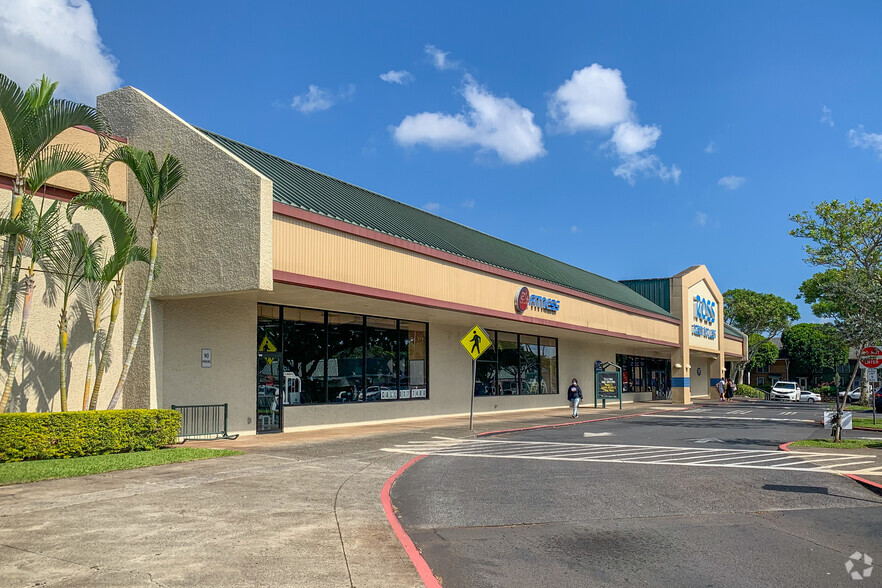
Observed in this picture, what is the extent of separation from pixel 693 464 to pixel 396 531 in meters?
8.25

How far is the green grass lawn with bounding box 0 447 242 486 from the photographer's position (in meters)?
11.2

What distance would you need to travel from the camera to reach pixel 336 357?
72.9ft

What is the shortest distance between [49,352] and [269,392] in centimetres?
605

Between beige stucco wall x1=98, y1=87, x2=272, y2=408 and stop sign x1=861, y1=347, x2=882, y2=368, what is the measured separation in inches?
697

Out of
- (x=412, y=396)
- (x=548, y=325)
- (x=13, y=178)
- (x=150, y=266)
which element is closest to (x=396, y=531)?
(x=150, y=266)

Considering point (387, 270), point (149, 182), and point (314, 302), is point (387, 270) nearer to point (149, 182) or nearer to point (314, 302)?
point (314, 302)

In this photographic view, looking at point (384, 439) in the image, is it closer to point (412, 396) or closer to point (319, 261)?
point (319, 261)

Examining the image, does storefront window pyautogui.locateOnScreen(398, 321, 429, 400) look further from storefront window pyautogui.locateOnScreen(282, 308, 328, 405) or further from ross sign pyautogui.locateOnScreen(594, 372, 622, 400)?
ross sign pyautogui.locateOnScreen(594, 372, 622, 400)

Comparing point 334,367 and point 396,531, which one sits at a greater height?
point 334,367

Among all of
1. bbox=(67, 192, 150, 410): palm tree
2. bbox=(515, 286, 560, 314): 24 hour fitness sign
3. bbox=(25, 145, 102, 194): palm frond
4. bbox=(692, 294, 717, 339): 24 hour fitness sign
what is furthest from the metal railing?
bbox=(692, 294, 717, 339): 24 hour fitness sign

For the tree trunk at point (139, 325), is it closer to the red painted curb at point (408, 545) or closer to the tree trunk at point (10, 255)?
the tree trunk at point (10, 255)

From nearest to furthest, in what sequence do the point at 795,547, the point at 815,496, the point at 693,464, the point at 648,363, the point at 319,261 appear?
1. the point at 795,547
2. the point at 815,496
3. the point at 693,464
4. the point at 319,261
5. the point at 648,363

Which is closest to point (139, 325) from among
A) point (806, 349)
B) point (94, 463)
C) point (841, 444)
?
point (94, 463)

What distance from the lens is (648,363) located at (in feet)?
167
